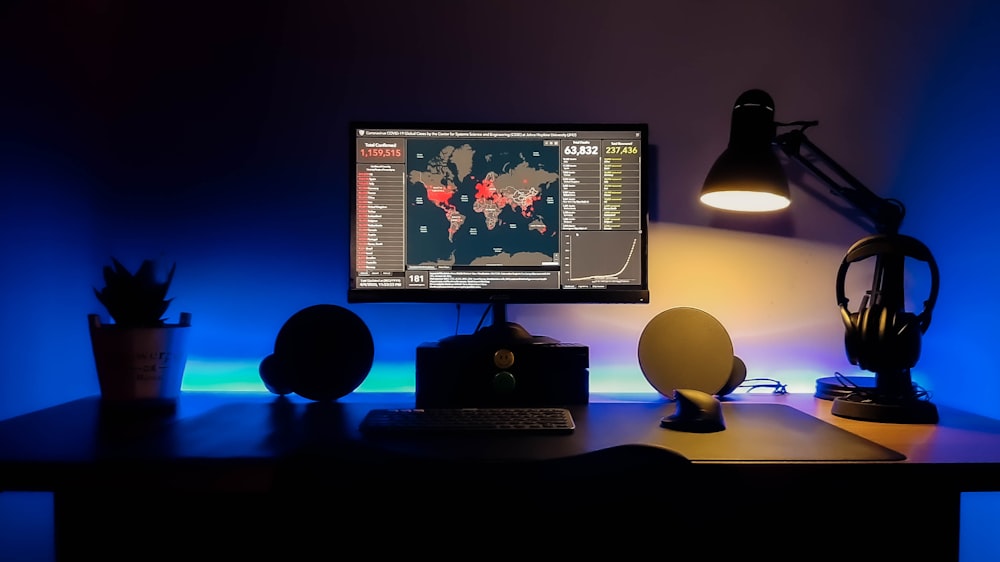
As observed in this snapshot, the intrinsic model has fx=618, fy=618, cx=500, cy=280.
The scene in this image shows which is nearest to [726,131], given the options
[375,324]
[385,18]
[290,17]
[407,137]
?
[407,137]

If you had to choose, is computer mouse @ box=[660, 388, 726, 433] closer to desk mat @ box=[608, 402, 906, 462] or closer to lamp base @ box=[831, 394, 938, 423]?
desk mat @ box=[608, 402, 906, 462]

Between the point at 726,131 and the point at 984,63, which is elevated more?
the point at 984,63

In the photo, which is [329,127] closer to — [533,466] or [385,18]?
[385,18]

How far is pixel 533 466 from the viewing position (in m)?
0.54

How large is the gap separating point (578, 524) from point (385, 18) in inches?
55.0

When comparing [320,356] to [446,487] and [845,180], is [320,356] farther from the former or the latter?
[845,180]

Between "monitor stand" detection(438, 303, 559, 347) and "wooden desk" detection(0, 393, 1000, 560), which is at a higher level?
"monitor stand" detection(438, 303, 559, 347)

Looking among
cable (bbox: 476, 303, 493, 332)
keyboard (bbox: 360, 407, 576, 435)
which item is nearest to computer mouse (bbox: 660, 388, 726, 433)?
keyboard (bbox: 360, 407, 576, 435)

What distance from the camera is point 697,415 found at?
1056 millimetres

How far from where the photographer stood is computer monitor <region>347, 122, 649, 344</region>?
137cm

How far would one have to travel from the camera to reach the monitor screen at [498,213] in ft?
4.50

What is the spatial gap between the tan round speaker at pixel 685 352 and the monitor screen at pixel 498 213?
13 cm

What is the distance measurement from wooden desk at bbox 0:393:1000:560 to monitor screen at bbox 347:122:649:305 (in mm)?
279

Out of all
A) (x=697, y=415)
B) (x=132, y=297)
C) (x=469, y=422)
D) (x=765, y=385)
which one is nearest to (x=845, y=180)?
(x=765, y=385)
